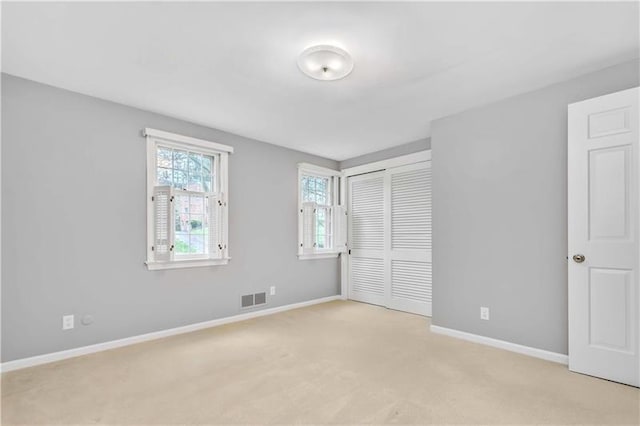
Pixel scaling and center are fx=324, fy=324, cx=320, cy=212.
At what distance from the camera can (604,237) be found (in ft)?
7.94

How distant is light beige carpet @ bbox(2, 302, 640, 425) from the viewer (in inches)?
75.6

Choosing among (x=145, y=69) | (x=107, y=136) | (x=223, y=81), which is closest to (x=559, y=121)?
(x=223, y=81)

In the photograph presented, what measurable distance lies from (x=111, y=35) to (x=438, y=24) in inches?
81.7

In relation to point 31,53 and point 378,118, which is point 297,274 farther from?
point 31,53

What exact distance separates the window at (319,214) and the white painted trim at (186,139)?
4.29 ft

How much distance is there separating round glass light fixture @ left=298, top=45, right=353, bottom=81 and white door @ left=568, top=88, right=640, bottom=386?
1.87 meters

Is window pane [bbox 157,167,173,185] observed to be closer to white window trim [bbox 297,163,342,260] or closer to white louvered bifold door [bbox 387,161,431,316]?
white window trim [bbox 297,163,342,260]

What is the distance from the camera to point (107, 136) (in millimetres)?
3107

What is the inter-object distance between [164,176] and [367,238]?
3.05 metres

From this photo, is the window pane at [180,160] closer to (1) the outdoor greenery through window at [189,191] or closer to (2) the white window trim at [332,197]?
(1) the outdoor greenery through window at [189,191]

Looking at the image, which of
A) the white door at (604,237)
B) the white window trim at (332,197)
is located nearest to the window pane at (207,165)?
the white window trim at (332,197)

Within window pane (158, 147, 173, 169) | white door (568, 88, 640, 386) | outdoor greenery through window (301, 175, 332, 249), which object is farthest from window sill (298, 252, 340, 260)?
white door (568, 88, 640, 386)

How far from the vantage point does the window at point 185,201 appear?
3.34 m

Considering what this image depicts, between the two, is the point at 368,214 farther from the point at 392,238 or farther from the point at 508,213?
the point at 508,213
